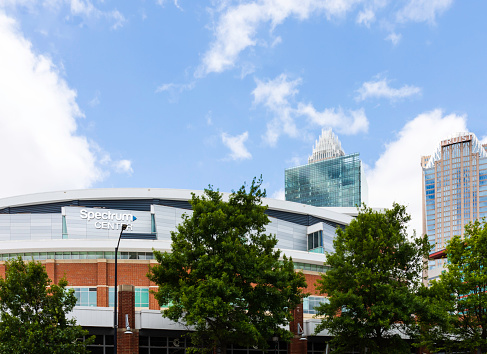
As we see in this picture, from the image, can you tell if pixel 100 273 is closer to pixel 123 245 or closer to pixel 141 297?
pixel 123 245

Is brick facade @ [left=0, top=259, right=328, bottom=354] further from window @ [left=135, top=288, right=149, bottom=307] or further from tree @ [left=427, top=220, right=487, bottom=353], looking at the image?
tree @ [left=427, top=220, right=487, bottom=353]

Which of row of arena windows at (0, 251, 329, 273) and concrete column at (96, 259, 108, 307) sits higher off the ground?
row of arena windows at (0, 251, 329, 273)

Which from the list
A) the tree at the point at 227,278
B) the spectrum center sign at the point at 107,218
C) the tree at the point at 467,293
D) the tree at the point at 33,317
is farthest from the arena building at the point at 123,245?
the tree at the point at 467,293

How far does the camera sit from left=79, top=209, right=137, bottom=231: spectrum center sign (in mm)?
58406

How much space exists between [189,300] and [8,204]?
1772 inches

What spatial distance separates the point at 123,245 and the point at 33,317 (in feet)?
79.8

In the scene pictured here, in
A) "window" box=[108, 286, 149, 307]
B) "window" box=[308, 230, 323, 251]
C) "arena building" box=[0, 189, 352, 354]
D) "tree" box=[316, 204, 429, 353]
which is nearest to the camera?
"tree" box=[316, 204, 429, 353]

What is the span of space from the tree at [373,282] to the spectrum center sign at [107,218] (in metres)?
29.8

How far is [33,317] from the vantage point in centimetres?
2827

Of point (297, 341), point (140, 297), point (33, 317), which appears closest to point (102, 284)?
point (140, 297)

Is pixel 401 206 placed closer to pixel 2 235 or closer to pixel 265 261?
pixel 265 261

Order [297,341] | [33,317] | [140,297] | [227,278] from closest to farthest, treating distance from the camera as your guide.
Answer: [33,317] < [227,278] < [297,341] < [140,297]

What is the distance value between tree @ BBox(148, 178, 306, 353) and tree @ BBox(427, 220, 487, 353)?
10310 mm

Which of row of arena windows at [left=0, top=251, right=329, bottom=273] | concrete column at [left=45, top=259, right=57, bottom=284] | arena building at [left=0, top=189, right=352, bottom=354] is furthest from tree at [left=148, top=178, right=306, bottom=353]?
concrete column at [left=45, top=259, right=57, bottom=284]
